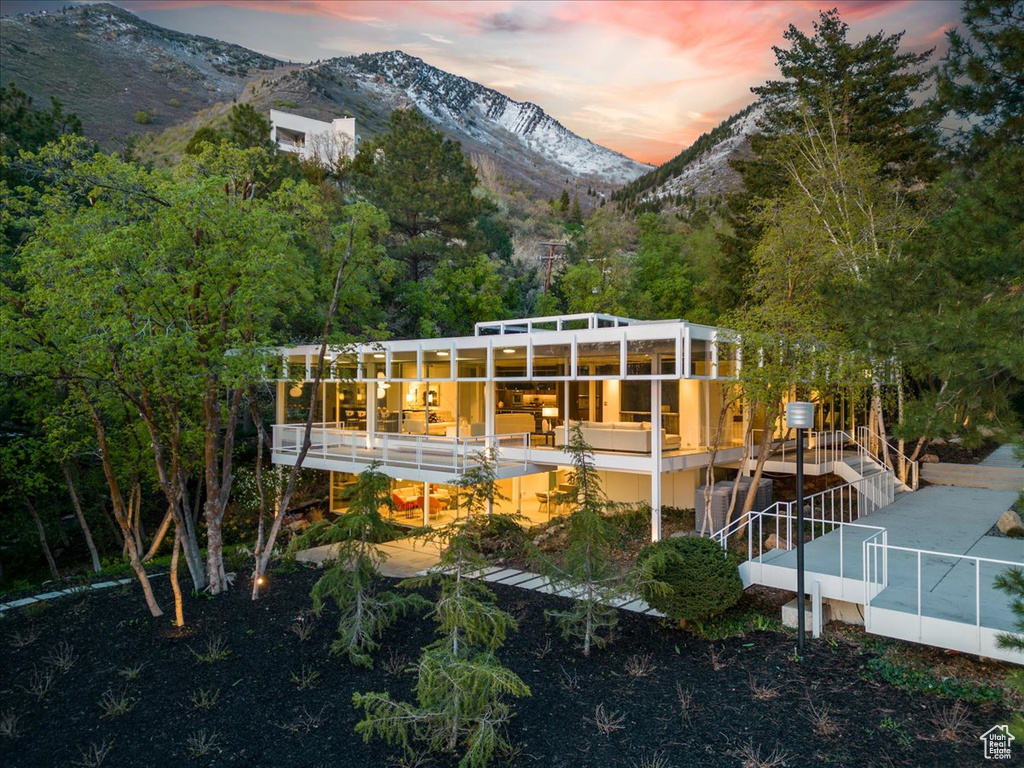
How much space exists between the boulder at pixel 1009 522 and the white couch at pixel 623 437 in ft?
17.7

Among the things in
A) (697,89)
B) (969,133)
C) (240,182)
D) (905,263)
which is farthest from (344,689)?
(697,89)

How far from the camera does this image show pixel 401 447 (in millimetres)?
14547

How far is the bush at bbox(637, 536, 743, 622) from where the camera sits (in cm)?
732

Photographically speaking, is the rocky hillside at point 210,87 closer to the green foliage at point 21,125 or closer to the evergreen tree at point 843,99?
the evergreen tree at point 843,99

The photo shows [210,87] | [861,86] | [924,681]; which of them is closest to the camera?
[924,681]

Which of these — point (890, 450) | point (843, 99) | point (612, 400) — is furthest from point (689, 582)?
point (843, 99)

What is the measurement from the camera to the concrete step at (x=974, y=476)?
15.5 metres

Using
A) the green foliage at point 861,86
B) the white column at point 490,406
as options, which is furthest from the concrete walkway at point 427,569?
the green foliage at point 861,86

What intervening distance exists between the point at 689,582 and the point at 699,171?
76.3m

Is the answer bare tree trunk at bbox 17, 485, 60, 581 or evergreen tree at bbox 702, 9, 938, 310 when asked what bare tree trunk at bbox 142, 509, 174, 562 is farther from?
evergreen tree at bbox 702, 9, 938, 310

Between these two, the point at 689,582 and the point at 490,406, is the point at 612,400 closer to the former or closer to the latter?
the point at 490,406

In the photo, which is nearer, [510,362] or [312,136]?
[510,362]

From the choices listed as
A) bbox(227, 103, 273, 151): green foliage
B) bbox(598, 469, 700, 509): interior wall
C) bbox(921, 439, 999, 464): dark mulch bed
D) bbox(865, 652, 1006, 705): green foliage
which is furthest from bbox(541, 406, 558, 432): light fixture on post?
bbox(227, 103, 273, 151): green foliage

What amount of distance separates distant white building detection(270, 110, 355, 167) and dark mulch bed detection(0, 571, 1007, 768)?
38.8 metres
